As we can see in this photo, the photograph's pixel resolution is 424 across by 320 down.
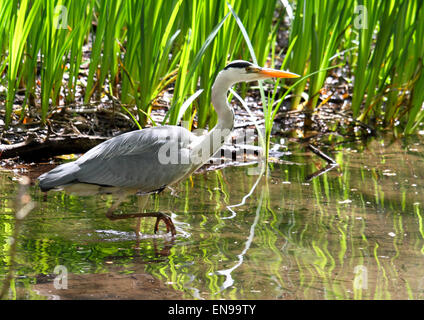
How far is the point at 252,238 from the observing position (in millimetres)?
3818

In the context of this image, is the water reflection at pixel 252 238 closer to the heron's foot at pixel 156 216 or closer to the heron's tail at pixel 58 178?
the heron's foot at pixel 156 216

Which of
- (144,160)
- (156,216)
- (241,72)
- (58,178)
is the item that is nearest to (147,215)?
(156,216)

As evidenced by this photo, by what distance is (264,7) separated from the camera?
5.59m

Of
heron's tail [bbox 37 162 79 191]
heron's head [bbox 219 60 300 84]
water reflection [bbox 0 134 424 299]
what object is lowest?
water reflection [bbox 0 134 424 299]

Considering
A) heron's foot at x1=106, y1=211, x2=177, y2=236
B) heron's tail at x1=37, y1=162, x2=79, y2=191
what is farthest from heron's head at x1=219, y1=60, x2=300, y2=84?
heron's tail at x1=37, y1=162, x2=79, y2=191

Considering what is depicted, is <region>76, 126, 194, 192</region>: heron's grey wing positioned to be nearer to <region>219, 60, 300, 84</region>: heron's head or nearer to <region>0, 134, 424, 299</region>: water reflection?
<region>0, 134, 424, 299</region>: water reflection

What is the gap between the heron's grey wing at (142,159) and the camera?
4059mm

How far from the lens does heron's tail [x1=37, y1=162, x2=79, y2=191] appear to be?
3834 millimetres

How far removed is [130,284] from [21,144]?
2168mm

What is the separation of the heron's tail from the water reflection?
0.25 metres

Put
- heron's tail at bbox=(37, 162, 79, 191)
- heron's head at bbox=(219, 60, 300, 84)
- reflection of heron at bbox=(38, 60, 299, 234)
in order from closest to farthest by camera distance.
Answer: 1. heron's tail at bbox=(37, 162, 79, 191)
2. reflection of heron at bbox=(38, 60, 299, 234)
3. heron's head at bbox=(219, 60, 300, 84)

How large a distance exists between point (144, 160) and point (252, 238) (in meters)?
0.86

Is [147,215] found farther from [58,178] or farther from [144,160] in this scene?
[58,178]

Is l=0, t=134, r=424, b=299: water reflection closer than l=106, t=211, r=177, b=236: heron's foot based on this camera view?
Yes
